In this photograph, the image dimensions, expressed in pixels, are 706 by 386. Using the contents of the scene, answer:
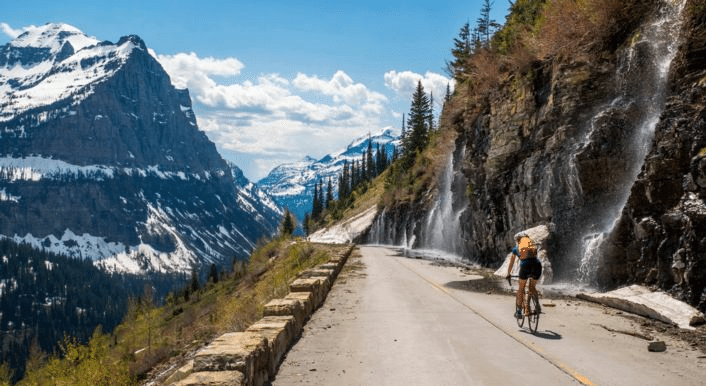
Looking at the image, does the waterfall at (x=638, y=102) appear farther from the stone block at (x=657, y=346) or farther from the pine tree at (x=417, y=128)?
the pine tree at (x=417, y=128)

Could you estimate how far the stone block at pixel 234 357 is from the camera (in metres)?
6.29

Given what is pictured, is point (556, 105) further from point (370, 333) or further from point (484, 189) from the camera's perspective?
point (370, 333)

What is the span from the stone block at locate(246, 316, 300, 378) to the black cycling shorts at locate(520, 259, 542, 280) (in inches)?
195

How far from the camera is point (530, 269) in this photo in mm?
11547

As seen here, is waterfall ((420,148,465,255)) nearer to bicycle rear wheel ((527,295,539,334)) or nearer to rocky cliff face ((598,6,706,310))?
rocky cliff face ((598,6,706,310))

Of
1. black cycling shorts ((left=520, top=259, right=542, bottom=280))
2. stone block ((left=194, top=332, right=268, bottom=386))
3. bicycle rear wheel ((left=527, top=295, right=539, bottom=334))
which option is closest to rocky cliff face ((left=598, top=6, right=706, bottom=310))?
black cycling shorts ((left=520, top=259, right=542, bottom=280))

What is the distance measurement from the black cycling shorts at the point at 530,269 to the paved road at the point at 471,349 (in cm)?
111

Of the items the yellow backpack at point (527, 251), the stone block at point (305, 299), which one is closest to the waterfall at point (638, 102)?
the yellow backpack at point (527, 251)

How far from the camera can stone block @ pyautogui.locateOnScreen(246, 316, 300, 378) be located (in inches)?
308

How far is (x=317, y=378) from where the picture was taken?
7.58 metres

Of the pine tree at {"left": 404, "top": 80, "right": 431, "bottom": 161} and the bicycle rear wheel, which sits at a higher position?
the pine tree at {"left": 404, "top": 80, "right": 431, "bottom": 161}

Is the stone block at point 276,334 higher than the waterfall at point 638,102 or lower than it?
lower

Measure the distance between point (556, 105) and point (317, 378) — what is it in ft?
60.4

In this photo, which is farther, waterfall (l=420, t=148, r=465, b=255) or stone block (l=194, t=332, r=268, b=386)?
waterfall (l=420, t=148, r=465, b=255)
